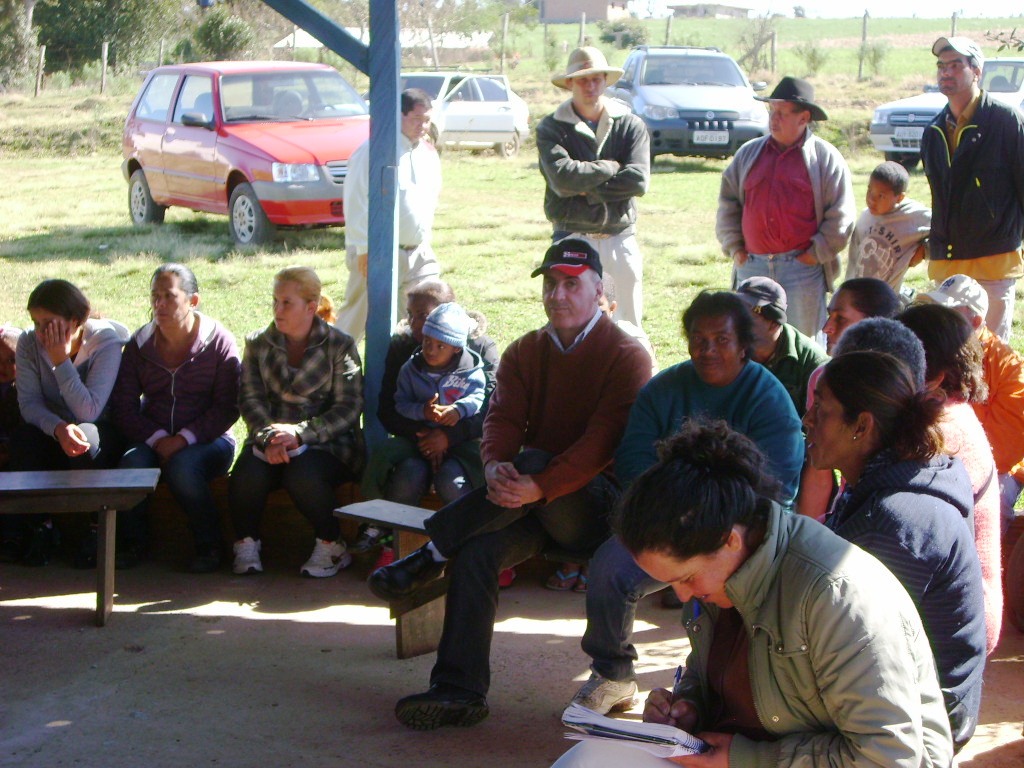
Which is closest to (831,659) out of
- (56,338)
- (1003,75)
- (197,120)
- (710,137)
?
(56,338)

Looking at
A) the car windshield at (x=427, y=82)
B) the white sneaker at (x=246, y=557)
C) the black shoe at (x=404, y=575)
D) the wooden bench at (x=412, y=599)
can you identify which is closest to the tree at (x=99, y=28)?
the car windshield at (x=427, y=82)

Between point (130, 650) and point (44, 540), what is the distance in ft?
4.22

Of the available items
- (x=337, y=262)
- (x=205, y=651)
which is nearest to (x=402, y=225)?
(x=205, y=651)

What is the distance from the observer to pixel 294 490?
5418mm

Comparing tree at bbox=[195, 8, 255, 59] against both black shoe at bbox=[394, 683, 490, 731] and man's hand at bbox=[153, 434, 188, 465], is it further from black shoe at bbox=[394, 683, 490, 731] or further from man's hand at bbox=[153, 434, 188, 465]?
black shoe at bbox=[394, 683, 490, 731]

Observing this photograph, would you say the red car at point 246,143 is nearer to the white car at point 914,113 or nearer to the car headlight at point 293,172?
the car headlight at point 293,172

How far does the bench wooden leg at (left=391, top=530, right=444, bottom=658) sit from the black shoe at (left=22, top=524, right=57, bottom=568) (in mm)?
1903

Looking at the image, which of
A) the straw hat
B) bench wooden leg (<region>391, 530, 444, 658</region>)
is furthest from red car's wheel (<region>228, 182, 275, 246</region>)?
bench wooden leg (<region>391, 530, 444, 658</region>)

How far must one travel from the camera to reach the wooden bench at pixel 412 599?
439 centimetres

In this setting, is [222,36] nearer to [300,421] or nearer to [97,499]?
[300,421]

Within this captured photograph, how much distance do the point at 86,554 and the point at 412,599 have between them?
1.91m

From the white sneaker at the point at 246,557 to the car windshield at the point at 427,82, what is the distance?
1511cm

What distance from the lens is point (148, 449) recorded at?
18.2ft

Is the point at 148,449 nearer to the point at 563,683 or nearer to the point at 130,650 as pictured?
the point at 130,650
